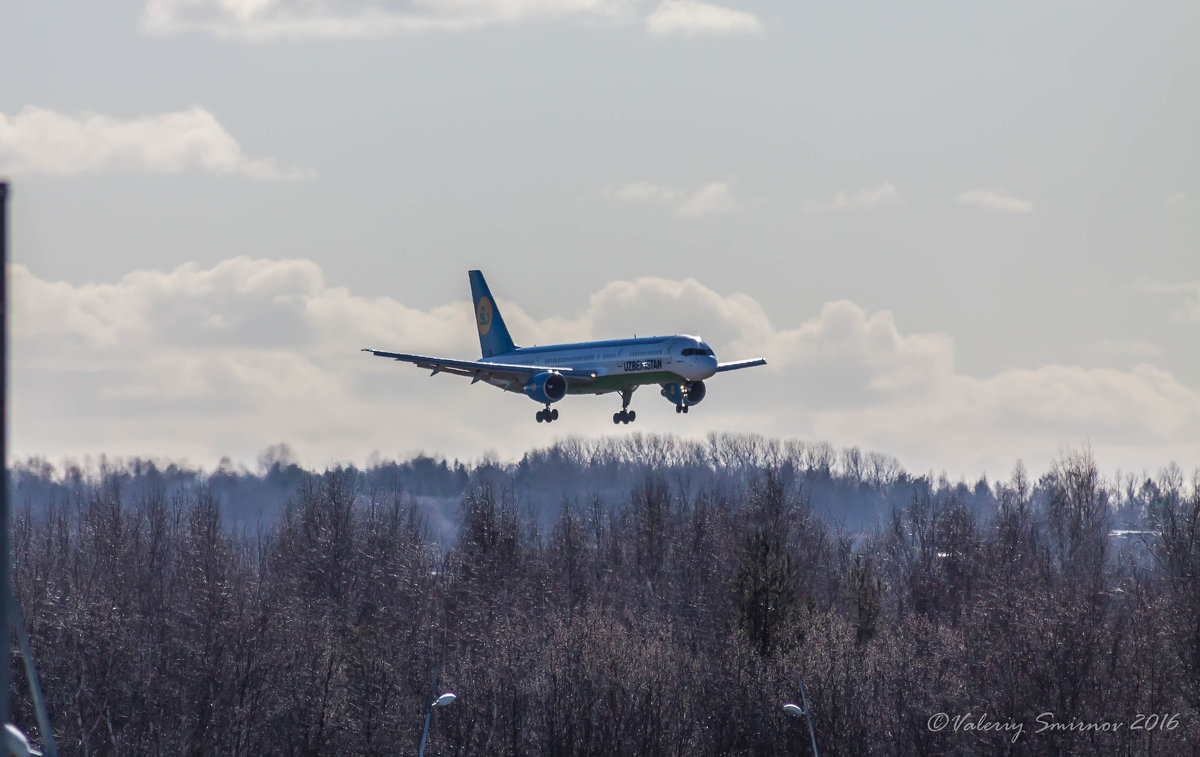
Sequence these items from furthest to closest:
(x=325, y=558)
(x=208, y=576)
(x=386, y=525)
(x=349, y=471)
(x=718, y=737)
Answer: (x=349, y=471)
(x=386, y=525)
(x=325, y=558)
(x=208, y=576)
(x=718, y=737)

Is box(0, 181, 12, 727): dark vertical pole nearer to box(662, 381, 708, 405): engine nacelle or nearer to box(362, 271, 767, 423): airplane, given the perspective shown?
box(362, 271, 767, 423): airplane

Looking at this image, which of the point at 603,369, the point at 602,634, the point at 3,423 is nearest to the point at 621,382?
the point at 603,369

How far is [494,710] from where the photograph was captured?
6575cm

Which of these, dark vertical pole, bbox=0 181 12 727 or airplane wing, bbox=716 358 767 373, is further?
airplane wing, bbox=716 358 767 373

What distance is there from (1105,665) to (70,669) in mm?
44303

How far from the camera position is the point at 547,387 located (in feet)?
217

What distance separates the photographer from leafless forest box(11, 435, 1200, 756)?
6159 centimetres

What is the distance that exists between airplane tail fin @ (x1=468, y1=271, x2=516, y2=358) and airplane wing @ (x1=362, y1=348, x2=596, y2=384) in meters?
7.83

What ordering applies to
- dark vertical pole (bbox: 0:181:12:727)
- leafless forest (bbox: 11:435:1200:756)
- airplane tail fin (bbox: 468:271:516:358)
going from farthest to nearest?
1. airplane tail fin (bbox: 468:271:516:358)
2. leafless forest (bbox: 11:435:1200:756)
3. dark vertical pole (bbox: 0:181:12:727)

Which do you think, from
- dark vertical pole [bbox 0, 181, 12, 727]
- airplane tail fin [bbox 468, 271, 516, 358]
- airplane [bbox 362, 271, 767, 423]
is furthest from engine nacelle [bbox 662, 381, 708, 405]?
dark vertical pole [bbox 0, 181, 12, 727]

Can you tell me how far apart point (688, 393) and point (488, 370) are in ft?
30.0

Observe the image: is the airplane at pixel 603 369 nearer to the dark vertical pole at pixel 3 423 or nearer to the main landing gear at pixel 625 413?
the main landing gear at pixel 625 413

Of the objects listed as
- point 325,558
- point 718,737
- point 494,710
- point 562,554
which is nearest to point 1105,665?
point 718,737

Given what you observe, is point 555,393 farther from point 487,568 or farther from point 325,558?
point 325,558
